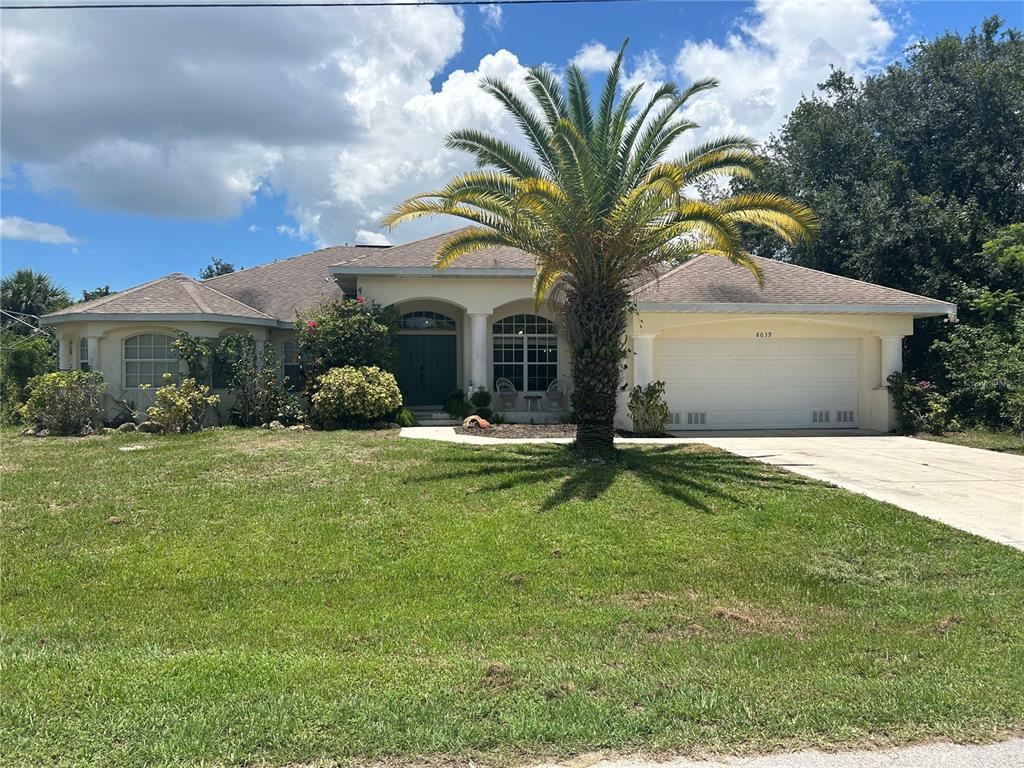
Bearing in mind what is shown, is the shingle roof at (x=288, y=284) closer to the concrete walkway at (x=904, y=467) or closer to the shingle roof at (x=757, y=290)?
the concrete walkway at (x=904, y=467)

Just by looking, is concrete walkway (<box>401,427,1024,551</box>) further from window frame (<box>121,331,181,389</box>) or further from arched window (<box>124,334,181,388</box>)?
arched window (<box>124,334,181,388</box>)

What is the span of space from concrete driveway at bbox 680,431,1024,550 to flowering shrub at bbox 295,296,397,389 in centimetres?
777

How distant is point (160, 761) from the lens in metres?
3.34

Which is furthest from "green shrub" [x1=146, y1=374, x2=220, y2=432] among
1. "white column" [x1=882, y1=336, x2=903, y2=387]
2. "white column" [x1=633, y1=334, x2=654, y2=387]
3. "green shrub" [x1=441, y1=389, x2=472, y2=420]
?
"white column" [x1=882, y1=336, x2=903, y2=387]

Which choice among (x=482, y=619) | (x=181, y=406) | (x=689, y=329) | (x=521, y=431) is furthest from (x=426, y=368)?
(x=482, y=619)

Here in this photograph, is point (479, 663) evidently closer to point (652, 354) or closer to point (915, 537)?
point (915, 537)

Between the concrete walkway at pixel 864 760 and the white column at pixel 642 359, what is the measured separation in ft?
41.2

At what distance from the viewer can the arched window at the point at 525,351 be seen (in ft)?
64.6

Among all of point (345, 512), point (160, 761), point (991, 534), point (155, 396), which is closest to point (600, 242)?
point (345, 512)

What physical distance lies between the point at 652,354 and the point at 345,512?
10.2m

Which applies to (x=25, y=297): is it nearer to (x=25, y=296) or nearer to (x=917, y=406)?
(x=25, y=296)

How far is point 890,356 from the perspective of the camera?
17000mm

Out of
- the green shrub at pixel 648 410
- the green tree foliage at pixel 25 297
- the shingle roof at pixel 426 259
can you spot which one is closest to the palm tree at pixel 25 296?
the green tree foliage at pixel 25 297

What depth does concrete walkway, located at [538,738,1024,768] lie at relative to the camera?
3.39 metres
